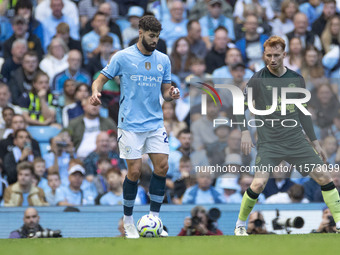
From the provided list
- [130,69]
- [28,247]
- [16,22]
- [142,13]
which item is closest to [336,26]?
[142,13]

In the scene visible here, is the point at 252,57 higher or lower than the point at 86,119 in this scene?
higher

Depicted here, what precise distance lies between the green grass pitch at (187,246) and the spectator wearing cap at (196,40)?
22.2 ft

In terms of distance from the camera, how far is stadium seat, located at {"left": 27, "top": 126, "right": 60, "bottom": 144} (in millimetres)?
13305

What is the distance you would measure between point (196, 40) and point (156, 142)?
6.32m

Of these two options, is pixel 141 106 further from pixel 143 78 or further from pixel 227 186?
pixel 227 186

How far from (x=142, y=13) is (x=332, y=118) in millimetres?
4553

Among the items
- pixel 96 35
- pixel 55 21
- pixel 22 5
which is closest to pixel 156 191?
pixel 96 35

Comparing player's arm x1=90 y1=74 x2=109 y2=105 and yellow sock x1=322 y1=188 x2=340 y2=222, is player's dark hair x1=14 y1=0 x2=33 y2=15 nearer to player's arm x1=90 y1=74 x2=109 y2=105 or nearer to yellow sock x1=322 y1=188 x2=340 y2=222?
player's arm x1=90 y1=74 x2=109 y2=105

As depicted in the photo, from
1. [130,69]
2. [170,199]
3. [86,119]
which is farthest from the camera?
[86,119]

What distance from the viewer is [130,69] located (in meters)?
8.45

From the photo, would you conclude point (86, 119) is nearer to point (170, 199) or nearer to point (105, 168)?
point (105, 168)

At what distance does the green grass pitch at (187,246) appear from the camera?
6.56 m

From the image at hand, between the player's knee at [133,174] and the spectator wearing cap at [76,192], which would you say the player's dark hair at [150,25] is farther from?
the spectator wearing cap at [76,192]

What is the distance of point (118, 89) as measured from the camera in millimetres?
13836
